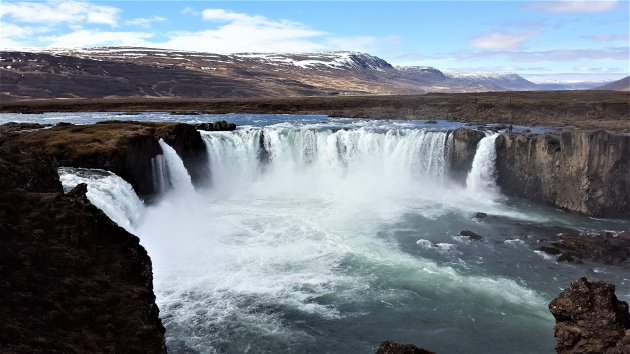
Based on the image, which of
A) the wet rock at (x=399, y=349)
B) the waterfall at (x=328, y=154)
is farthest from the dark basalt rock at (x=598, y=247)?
the wet rock at (x=399, y=349)

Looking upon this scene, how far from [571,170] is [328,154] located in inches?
846

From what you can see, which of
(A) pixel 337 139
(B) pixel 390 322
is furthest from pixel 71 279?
(A) pixel 337 139

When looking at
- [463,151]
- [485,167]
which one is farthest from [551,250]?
[463,151]

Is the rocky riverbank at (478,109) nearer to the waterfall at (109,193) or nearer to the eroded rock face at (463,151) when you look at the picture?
the eroded rock face at (463,151)

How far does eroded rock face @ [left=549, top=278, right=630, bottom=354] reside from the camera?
11977 mm

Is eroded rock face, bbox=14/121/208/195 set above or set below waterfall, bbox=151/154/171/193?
above

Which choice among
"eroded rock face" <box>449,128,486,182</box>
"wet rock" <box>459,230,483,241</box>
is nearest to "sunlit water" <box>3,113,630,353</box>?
"wet rock" <box>459,230,483,241</box>

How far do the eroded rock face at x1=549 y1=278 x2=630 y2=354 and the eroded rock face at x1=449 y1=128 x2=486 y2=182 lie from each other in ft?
95.9

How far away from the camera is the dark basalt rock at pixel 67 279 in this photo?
9.77 metres

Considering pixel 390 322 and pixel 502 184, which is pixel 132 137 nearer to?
pixel 390 322

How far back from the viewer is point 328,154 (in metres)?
46.2

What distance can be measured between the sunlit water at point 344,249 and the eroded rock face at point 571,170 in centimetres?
142

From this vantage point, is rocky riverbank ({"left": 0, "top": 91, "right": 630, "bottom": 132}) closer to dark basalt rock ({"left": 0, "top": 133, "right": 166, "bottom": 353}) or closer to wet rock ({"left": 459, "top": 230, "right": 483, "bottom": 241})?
wet rock ({"left": 459, "top": 230, "right": 483, "bottom": 241})

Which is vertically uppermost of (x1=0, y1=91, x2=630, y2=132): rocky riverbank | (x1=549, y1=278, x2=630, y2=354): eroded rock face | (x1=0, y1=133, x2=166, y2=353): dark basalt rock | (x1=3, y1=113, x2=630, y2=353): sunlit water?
(x1=0, y1=91, x2=630, y2=132): rocky riverbank
